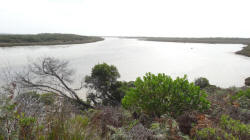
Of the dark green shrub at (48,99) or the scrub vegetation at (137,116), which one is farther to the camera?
the dark green shrub at (48,99)

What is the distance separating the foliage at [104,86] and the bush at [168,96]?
7450 millimetres

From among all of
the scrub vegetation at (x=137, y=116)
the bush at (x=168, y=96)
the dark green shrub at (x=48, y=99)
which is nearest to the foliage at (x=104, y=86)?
the scrub vegetation at (x=137, y=116)

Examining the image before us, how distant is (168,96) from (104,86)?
864 centimetres

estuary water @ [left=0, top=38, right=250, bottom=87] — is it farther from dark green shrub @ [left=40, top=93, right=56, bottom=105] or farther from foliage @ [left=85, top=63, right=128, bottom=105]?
dark green shrub @ [left=40, top=93, right=56, bottom=105]

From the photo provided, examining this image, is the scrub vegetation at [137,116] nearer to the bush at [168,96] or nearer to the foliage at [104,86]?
the bush at [168,96]

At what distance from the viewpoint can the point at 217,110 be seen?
4859mm

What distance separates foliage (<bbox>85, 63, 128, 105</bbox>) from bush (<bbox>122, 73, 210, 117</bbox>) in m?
7.45

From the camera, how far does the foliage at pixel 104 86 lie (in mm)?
Result: 12242

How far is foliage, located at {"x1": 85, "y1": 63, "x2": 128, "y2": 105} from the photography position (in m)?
12.2

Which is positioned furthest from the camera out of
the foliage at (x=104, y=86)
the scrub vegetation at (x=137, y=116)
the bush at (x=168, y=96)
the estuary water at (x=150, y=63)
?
the estuary water at (x=150, y=63)

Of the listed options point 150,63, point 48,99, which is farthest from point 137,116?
point 150,63

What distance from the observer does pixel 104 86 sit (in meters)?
12.5

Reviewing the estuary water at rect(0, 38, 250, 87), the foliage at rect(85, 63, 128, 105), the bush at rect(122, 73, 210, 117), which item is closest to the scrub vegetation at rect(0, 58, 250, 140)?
the bush at rect(122, 73, 210, 117)

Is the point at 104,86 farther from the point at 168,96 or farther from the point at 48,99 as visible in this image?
the point at 48,99
